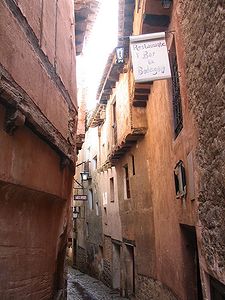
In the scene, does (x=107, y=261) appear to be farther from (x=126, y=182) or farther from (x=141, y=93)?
(x=141, y=93)

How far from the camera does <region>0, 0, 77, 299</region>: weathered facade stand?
360 centimetres

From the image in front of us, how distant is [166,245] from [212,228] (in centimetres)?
408

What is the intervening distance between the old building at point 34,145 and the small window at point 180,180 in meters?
2.03

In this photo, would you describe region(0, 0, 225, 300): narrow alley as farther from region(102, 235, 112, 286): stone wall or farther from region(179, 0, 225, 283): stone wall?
region(102, 235, 112, 286): stone wall

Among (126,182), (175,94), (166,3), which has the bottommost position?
(126,182)

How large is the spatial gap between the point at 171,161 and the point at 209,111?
327 cm

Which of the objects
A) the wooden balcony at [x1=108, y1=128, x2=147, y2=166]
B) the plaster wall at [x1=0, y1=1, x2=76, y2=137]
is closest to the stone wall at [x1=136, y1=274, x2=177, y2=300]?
the wooden balcony at [x1=108, y1=128, x2=147, y2=166]

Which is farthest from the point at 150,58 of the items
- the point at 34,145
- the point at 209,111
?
the point at 34,145

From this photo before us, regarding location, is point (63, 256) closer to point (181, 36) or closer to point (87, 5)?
point (181, 36)

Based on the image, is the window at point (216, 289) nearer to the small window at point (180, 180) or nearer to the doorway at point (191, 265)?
the doorway at point (191, 265)

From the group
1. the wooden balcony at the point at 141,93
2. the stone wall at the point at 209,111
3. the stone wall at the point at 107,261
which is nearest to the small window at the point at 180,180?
the stone wall at the point at 209,111

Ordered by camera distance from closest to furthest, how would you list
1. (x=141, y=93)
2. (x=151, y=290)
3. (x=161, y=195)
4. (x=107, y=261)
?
(x=161, y=195), (x=151, y=290), (x=141, y=93), (x=107, y=261)

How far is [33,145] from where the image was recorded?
442 centimetres

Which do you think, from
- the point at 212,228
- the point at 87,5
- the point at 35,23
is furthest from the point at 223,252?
the point at 87,5
